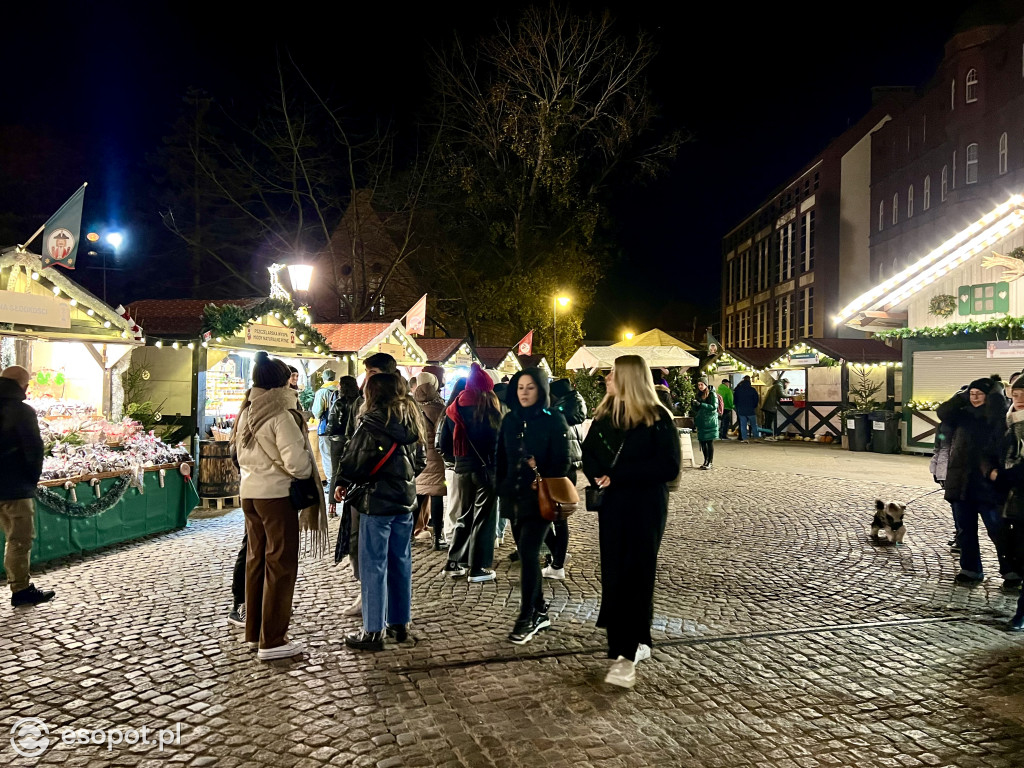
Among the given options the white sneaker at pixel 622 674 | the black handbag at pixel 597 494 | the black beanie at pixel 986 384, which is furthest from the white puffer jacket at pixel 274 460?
the black beanie at pixel 986 384

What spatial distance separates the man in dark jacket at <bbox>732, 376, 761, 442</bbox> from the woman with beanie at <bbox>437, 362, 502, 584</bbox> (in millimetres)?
17139

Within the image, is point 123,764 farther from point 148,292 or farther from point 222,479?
point 148,292

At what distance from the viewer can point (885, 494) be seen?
35.9ft

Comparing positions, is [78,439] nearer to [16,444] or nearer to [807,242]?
[16,444]

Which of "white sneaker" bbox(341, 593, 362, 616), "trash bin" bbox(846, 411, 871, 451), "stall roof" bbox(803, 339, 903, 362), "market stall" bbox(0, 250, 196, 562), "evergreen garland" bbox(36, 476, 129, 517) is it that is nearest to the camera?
"white sneaker" bbox(341, 593, 362, 616)

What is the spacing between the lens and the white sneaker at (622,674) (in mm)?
3875

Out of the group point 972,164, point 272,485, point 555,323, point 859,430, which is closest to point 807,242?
point 972,164

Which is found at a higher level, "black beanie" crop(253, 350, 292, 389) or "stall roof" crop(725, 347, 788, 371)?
"stall roof" crop(725, 347, 788, 371)

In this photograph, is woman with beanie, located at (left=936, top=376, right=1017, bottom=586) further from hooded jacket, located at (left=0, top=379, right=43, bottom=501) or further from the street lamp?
the street lamp

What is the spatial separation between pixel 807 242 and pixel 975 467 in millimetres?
37890

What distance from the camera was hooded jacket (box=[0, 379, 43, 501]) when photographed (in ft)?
17.1

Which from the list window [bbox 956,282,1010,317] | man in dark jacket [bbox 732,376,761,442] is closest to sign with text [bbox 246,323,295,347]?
man in dark jacket [bbox 732,376,761,442]

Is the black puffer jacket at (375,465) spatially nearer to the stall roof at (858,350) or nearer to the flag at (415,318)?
the flag at (415,318)

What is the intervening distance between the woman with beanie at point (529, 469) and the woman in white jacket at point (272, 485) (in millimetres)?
1256
